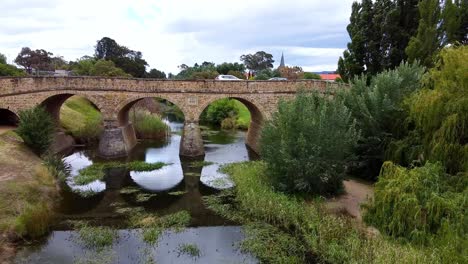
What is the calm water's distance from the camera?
41.6ft

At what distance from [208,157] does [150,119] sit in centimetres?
970

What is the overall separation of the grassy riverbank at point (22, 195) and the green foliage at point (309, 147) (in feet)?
32.5

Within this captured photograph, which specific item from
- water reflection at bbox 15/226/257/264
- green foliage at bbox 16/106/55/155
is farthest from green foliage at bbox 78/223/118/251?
green foliage at bbox 16/106/55/155

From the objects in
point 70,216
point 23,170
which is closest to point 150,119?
point 23,170

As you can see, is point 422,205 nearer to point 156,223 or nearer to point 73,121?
point 156,223

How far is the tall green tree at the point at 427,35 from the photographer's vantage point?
25.0m

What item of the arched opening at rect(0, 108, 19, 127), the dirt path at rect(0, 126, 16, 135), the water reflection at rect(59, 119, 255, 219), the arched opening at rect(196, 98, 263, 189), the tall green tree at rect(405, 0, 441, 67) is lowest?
the water reflection at rect(59, 119, 255, 219)

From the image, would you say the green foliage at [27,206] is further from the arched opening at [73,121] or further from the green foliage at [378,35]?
the green foliage at [378,35]

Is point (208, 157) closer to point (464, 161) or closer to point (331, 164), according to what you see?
point (331, 164)

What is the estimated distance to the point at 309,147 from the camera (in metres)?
16.5

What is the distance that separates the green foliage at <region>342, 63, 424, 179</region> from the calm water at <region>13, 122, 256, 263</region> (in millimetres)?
7762

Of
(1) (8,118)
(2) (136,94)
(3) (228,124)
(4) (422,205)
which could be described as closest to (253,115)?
(2) (136,94)

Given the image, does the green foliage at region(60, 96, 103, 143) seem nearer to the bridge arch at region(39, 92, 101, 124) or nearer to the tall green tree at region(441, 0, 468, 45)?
the bridge arch at region(39, 92, 101, 124)

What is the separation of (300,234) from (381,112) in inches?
331
